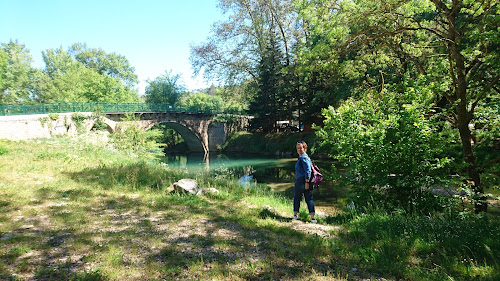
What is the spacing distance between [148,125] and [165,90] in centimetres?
1665

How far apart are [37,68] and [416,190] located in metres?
57.4

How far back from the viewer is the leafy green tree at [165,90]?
1889 inches

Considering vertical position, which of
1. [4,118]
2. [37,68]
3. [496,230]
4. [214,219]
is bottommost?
[214,219]

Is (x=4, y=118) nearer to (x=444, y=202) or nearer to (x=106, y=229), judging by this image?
(x=106, y=229)

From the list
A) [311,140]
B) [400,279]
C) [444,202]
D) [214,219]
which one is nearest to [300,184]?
[214,219]

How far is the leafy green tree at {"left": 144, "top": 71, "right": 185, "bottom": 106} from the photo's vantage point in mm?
47969

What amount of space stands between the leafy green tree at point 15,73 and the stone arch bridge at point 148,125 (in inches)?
829

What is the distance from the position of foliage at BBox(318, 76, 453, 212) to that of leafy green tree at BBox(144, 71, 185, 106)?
144 ft

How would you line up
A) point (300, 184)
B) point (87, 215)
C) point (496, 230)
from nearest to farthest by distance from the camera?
point (496, 230) → point (87, 215) → point (300, 184)

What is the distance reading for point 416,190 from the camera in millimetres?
6668

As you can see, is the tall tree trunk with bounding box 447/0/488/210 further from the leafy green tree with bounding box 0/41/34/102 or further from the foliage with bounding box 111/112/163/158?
the leafy green tree with bounding box 0/41/34/102

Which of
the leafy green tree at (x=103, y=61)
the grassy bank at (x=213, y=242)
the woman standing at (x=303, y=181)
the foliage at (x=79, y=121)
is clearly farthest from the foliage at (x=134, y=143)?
the leafy green tree at (x=103, y=61)

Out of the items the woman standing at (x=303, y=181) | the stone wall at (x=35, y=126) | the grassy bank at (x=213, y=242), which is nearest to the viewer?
the grassy bank at (x=213, y=242)

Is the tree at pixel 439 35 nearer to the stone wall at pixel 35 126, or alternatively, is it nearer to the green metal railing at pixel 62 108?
the stone wall at pixel 35 126
